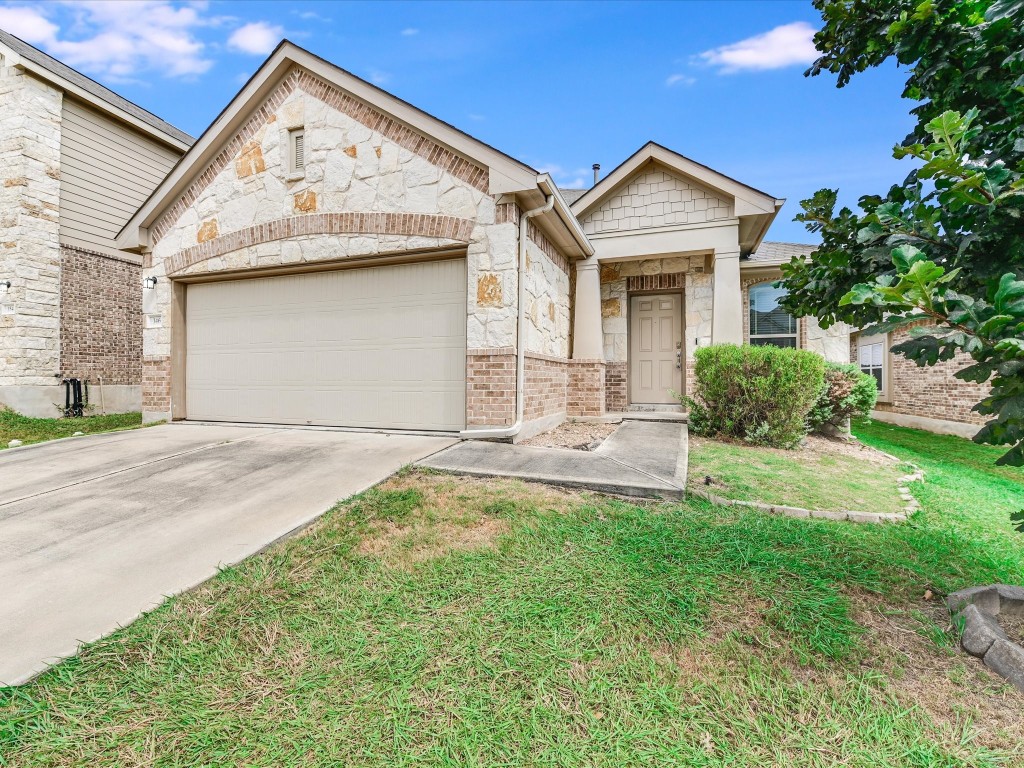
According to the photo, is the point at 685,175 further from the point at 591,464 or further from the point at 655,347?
the point at 591,464

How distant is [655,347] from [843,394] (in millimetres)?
3243

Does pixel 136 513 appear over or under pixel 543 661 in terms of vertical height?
over

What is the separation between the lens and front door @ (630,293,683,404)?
9.36 meters

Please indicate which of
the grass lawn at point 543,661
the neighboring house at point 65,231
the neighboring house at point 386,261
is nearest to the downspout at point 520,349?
the neighboring house at point 386,261

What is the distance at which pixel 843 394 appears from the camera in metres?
7.60

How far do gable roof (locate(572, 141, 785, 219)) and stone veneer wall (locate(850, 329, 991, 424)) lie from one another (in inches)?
189

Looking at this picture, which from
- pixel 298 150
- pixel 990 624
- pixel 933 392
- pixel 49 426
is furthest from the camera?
pixel 933 392

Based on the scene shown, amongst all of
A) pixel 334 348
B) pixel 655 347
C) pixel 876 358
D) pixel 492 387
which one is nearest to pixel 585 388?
pixel 655 347

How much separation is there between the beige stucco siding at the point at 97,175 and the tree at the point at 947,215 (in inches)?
490

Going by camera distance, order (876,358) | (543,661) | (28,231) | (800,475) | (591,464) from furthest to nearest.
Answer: (876,358) → (28,231) → (800,475) → (591,464) → (543,661)

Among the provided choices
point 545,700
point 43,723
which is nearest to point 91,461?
point 43,723

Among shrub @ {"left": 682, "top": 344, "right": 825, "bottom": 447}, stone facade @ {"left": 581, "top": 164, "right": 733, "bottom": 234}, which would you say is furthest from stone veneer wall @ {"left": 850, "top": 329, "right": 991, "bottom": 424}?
stone facade @ {"left": 581, "top": 164, "right": 733, "bottom": 234}

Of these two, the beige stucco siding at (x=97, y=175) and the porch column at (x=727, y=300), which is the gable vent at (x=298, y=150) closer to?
the beige stucco siding at (x=97, y=175)

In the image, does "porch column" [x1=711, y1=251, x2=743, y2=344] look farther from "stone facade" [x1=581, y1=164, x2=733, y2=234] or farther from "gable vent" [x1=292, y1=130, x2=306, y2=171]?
"gable vent" [x1=292, y1=130, x2=306, y2=171]
